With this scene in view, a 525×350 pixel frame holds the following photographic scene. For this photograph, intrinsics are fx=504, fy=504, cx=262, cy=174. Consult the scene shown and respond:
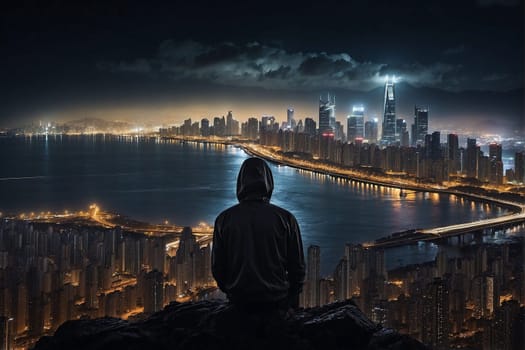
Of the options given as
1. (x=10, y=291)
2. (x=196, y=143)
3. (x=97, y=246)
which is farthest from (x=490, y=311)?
(x=196, y=143)

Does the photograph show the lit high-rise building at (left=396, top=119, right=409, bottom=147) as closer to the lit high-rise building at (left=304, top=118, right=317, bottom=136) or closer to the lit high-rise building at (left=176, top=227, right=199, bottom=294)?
the lit high-rise building at (left=304, top=118, right=317, bottom=136)

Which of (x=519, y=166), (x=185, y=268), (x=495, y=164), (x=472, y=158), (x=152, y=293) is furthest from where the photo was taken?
(x=472, y=158)

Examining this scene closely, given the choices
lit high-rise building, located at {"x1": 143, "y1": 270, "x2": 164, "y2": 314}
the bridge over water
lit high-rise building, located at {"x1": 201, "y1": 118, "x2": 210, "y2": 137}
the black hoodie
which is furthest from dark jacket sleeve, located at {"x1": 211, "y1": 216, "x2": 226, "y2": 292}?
lit high-rise building, located at {"x1": 201, "y1": 118, "x2": 210, "y2": 137}

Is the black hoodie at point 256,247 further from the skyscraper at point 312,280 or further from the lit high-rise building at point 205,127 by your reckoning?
the lit high-rise building at point 205,127

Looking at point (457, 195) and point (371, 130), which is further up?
point (371, 130)

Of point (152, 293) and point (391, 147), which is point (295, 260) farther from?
point (391, 147)

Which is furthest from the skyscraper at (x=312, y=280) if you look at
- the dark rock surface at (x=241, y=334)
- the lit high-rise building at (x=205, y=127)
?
the lit high-rise building at (x=205, y=127)

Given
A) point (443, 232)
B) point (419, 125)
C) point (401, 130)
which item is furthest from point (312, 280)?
point (401, 130)

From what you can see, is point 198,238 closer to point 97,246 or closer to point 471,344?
point 97,246
